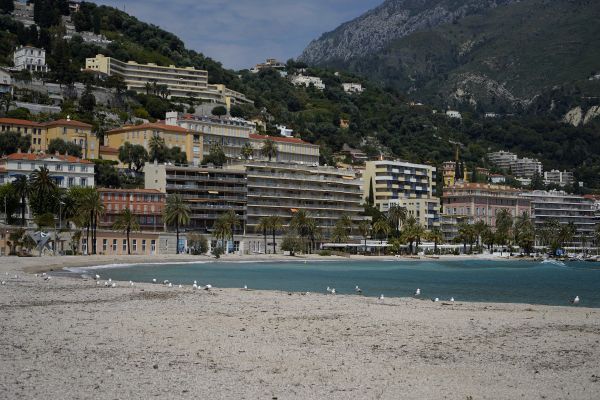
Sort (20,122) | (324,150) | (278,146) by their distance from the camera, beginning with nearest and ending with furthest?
(20,122)
(278,146)
(324,150)

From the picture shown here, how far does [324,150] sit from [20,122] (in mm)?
73746

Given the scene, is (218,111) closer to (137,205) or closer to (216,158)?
(216,158)

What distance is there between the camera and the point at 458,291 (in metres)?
59.3

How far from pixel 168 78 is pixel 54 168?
244 feet

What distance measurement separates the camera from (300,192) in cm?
14088

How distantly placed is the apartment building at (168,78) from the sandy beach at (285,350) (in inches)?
5563

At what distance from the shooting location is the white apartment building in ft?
529

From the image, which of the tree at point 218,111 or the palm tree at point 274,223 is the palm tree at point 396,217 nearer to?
the palm tree at point 274,223

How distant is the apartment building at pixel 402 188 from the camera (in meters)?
166

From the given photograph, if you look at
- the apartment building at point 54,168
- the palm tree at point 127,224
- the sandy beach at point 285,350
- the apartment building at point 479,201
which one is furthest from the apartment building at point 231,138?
the sandy beach at point 285,350

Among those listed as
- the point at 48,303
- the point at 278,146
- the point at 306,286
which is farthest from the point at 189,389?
the point at 278,146

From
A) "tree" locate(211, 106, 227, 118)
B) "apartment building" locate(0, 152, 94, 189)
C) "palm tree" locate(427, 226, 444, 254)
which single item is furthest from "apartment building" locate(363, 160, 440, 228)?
"apartment building" locate(0, 152, 94, 189)

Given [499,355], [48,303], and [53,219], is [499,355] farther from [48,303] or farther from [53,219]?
[53,219]

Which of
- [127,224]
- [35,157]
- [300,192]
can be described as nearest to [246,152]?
[300,192]
